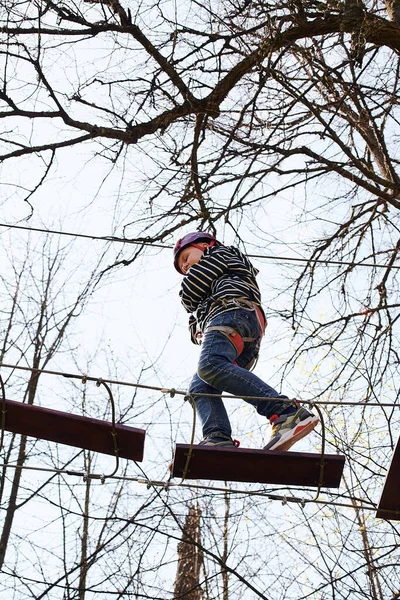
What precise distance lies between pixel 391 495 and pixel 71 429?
56.6 inches

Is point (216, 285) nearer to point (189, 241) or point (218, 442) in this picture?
point (189, 241)

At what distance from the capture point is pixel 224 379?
4.09m

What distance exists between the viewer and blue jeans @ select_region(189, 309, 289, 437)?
4.04 metres

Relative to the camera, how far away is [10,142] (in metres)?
5.40

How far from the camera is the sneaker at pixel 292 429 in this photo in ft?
12.6

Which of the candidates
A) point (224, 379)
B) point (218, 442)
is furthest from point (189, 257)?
point (218, 442)

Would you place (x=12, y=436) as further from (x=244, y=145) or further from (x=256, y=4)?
Result: (x=256, y=4)

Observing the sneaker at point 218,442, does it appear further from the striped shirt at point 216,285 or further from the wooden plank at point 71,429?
the striped shirt at point 216,285

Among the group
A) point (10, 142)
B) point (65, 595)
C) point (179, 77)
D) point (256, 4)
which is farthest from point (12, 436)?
point (256, 4)

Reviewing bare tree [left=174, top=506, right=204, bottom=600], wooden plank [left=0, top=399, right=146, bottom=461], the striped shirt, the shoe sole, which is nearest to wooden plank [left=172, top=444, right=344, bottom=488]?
the shoe sole

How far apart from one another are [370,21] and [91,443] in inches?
132

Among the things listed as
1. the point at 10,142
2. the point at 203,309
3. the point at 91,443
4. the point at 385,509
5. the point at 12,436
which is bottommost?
the point at 385,509

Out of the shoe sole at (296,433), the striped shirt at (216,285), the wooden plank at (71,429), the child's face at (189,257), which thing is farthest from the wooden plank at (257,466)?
the child's face at (189,257)

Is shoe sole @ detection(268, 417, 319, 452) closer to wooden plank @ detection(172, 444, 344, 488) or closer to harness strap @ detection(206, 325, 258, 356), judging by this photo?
wooden plank @ detection(172, 444, 344, 488)
